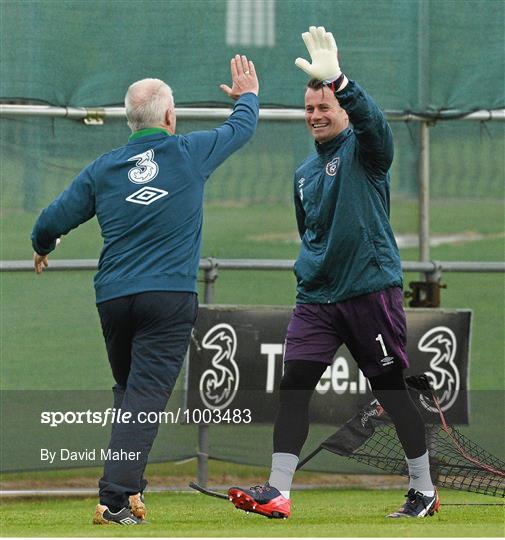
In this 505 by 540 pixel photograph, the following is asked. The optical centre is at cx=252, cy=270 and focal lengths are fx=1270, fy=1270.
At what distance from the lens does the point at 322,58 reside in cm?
537

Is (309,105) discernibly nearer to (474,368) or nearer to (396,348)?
(396,348)

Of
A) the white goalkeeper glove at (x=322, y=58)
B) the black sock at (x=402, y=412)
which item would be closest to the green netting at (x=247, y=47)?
the white goalkeeper glove at (x=322, y=58)

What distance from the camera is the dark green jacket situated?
5633 mm

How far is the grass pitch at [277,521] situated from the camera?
488 cm

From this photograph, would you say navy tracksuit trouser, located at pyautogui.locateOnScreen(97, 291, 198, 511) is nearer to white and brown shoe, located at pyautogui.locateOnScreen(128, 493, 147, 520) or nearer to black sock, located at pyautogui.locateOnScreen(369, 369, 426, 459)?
white and brown shoe, located at pyautogui.locateOnScreen(128, 493, 147, 520)

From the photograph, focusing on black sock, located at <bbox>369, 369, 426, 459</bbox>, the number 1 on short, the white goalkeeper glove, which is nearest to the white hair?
the white goalkeeper glove

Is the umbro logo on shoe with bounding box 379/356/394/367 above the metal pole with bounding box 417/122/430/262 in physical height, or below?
below

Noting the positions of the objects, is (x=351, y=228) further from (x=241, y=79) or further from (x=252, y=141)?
(x=252, y=141)

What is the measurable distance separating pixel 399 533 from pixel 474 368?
3.31 m

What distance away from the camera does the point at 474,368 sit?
7992 millimetres

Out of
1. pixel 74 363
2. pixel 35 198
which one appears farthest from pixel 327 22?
pixel 74 363

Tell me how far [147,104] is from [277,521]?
1863 mm

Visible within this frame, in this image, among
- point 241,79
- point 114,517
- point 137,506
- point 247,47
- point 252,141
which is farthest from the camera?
point 252,141
